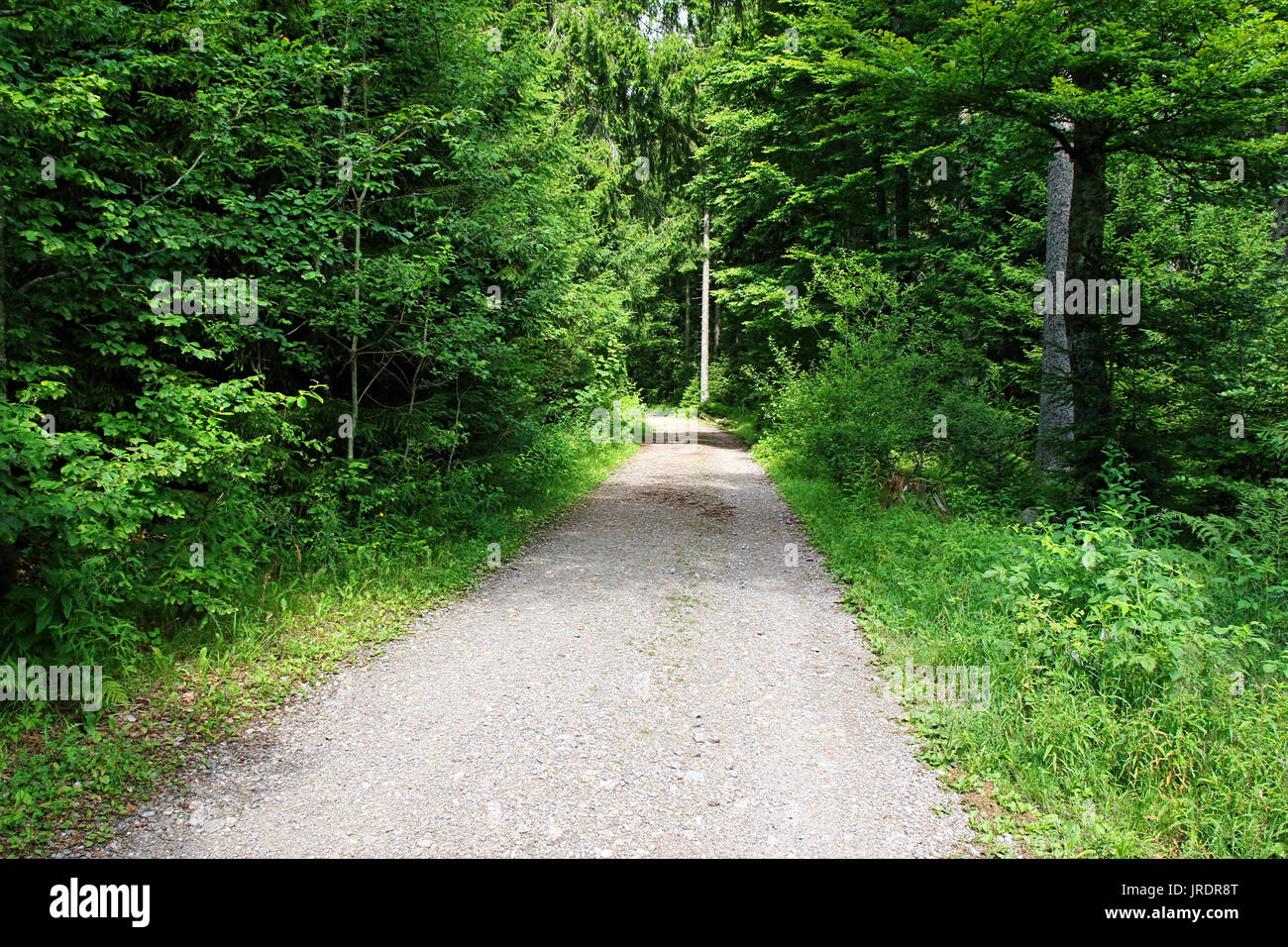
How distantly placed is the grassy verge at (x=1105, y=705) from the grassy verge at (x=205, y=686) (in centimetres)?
429

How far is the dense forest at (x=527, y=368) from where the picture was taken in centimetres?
374

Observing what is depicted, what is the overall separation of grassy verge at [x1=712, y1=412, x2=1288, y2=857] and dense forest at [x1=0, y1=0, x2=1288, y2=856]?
1.0 inches

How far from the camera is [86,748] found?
3545 millimetres

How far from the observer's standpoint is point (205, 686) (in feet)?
14.4

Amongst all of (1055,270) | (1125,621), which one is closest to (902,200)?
(1055,270)

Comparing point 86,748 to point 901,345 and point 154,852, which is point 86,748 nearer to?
point 154,852

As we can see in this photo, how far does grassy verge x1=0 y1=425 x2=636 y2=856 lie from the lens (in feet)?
10.5

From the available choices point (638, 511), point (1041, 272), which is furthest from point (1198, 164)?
point (638, 511)

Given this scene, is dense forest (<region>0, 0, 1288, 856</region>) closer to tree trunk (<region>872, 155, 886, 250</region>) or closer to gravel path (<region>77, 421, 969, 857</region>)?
gravel path (<region>77, 421, 969, 857</region>)

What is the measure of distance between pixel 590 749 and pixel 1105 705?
9.83 feet

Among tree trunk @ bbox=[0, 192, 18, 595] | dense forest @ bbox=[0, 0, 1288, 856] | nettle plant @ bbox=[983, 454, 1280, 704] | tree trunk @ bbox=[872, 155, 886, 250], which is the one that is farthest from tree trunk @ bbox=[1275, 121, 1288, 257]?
tree trunk @ bbox=[0, 192, 18, 595]

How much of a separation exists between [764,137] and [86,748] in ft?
59.1

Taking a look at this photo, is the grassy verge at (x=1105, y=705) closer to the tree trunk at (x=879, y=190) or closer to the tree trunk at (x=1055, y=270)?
the tree trunk at (x=1055, y=270)

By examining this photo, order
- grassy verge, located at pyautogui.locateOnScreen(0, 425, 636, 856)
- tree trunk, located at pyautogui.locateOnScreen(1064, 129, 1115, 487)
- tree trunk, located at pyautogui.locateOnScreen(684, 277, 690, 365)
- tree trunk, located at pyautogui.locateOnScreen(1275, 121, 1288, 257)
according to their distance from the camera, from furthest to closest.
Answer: tree trunk, located at pyautogui.locateOnScreen(684, 277, 690, 365) < tree trunk, located at pyautogui.locateOnScreen(1275, 121, 1288, 257) < tree trunk, located at pyautogui.locateOnScreen(1064, 129, 1115, 487) < grassy verge, located at pyautogui.locateOnScreen(0, 425, 636, 856)
